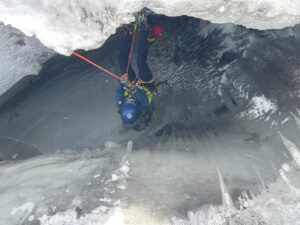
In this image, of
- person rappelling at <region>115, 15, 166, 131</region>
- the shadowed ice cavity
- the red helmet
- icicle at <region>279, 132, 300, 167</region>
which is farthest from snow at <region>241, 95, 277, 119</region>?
the red helmet

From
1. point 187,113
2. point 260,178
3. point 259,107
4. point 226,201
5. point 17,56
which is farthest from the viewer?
point 17,56

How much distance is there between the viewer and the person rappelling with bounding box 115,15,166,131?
11.7 feet

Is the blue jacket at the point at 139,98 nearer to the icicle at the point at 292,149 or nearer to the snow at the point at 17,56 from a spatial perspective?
the snow at the point at 17,56

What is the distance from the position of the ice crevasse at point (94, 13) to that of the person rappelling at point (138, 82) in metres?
1.21

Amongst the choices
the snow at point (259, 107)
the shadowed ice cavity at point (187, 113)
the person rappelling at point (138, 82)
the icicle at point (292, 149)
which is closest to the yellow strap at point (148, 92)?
the person rappelling at point (138, 82)

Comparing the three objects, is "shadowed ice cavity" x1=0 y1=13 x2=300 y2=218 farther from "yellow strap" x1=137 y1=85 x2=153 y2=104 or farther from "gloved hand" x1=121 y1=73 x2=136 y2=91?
"gloved hand" x1=121 y1=73 x2=136 y2=91

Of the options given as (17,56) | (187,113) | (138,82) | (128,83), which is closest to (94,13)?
(128,83)

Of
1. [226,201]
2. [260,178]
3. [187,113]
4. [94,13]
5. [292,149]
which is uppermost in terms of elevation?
[187,113]

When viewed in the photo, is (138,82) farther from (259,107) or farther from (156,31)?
(259,107)

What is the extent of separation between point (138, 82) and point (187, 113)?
0.58 meters

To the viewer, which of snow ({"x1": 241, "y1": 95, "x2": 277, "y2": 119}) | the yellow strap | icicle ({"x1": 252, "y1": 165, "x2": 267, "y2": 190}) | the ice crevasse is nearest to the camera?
the ice crevasse

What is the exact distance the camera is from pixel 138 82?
3.69m

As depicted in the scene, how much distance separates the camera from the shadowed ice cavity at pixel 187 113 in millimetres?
2463

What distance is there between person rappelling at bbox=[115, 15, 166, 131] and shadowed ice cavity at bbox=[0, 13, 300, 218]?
16cm
